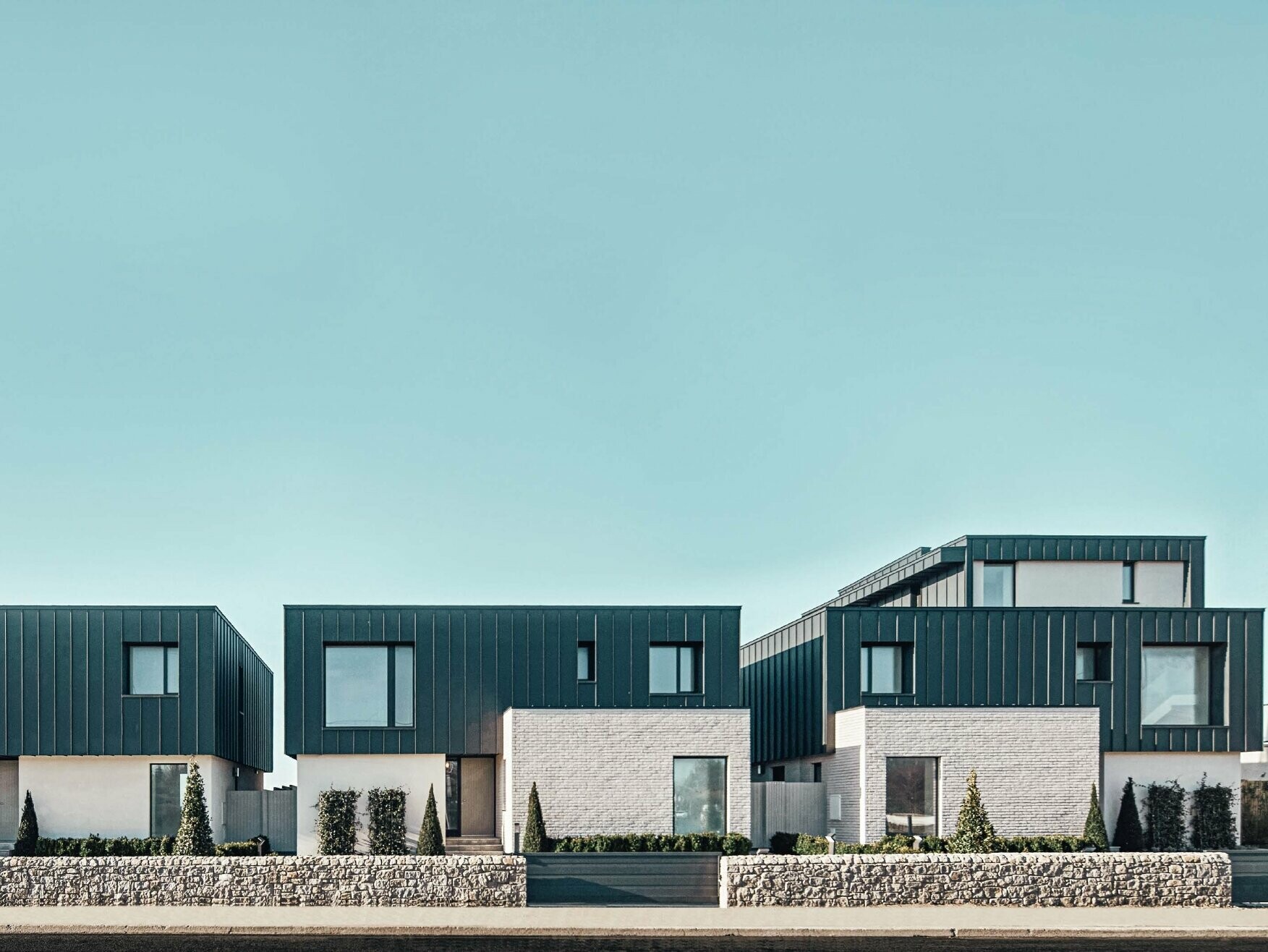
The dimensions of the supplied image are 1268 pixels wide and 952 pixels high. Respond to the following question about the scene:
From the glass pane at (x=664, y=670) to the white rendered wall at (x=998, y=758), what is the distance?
4017 mm

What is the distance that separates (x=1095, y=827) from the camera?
30391 millimetres

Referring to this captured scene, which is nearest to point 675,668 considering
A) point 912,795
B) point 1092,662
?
point 912,795

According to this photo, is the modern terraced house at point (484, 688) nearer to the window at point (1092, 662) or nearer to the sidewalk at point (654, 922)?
the sidewalk at point (654, 922)

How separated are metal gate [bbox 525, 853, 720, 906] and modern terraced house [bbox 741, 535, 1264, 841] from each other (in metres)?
4.90

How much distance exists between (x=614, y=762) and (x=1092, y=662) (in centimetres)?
1088

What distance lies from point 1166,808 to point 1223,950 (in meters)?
10.3

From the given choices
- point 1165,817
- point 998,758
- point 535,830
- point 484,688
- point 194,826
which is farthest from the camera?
point 484,688

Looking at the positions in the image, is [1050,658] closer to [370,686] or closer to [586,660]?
[586,660]

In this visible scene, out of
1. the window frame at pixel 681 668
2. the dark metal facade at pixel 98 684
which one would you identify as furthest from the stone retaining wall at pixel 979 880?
the dark metal facade at pixel 98 684

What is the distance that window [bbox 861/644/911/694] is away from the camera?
32750 mm

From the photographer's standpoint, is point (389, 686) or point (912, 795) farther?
point (389, 686)

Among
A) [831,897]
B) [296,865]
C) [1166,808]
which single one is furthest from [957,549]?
[296,865]

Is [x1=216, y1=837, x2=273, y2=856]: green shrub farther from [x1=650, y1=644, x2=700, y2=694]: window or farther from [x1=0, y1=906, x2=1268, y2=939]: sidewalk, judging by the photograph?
[x1=650, y1=644, x2=700, y2=694]: window

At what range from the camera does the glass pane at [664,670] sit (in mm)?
32375
